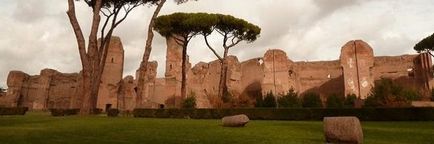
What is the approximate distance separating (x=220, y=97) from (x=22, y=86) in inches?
1038

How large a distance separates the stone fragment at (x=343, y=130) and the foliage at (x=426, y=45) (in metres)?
29.6

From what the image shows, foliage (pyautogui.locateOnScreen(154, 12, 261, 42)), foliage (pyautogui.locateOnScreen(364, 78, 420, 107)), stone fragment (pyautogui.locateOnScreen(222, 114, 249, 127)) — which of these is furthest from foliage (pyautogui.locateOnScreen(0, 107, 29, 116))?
foliage (pyautogui.locateOnScreen(364, 78, 420, 107))

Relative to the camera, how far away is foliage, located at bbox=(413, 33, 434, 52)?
31.6 m

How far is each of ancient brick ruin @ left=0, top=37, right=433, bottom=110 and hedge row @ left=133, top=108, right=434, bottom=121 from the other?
1002 cm

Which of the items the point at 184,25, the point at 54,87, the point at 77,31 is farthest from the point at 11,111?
the point at 54,87

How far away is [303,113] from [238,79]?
2263 centimetres

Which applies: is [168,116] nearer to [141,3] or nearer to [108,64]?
[141,3]

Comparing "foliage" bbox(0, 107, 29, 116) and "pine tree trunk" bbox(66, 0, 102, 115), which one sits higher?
"pine tree trunk" bbox(66, 0, 102, 115)

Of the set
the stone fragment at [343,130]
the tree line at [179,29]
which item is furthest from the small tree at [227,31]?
the stone fragment at [343,130]

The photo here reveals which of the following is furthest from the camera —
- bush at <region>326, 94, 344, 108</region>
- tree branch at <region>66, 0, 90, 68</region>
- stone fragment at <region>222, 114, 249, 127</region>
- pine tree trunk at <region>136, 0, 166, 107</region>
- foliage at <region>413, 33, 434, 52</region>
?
foliage at <region>413, 33, 434, 52</region>

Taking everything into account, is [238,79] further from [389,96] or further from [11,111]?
[11,111]

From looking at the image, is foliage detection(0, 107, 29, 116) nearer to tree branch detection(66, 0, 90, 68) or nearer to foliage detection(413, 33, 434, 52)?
tree branch detection(66, 0, 90, 68)

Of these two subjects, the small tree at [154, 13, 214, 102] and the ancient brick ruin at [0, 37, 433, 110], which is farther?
the ancient brick ruin at [0, 37, 433, 110]

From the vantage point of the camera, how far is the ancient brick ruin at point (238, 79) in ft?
104
